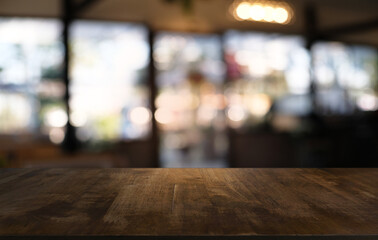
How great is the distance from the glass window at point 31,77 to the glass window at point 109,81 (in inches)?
9.7

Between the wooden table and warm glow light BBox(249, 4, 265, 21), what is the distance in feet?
12.4

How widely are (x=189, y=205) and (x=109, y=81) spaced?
550 cm

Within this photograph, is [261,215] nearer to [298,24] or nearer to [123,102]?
[123,102]

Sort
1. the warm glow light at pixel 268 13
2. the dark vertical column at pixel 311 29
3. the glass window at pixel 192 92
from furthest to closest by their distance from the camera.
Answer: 1. the dark vertical column at pixel 311 29
2. the glass window at pixel 192 92
3. the warm glow light at pixel 268 13

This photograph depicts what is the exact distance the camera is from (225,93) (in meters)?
6.75

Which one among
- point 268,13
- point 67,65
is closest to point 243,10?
point 268,13

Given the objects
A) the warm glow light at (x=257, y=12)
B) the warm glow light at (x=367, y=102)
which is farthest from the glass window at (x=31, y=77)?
the warm glow light at (x=367, y=102)

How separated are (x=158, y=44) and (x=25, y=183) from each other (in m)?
5.45

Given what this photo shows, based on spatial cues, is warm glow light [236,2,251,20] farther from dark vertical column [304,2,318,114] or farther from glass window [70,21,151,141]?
dark vertical column [304,2,318,114]

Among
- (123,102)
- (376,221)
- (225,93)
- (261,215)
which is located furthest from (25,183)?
(225,93)

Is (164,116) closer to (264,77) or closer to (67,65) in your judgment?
(67,65)

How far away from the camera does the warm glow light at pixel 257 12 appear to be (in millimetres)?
4904

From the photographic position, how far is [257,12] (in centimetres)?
495

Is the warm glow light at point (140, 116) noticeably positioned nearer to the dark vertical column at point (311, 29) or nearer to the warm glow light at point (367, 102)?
the dark vertical column at point (311, 29)
